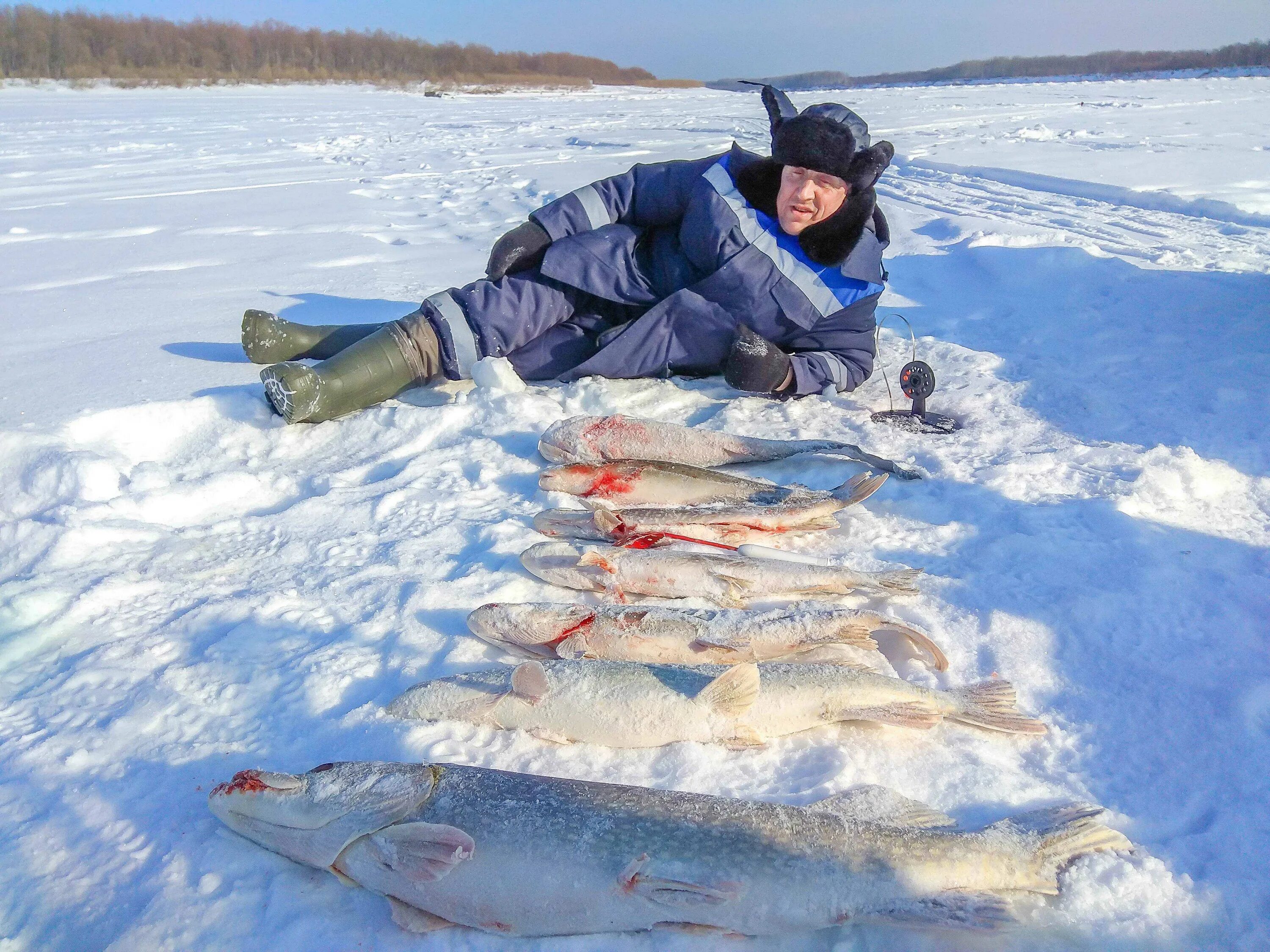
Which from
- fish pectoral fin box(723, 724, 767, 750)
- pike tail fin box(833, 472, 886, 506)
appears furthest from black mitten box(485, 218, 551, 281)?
fish pectoral fin box(723, 724, 767, 750)

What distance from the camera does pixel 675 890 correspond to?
1628 mm

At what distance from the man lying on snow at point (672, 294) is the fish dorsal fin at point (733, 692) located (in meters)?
2.09

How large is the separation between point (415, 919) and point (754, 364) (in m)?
2.83

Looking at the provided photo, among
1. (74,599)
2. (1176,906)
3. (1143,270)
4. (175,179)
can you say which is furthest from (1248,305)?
(175,179)

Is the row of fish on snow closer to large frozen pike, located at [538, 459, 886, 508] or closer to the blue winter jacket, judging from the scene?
large frozen pike, located at [538, 459, 886, 508]

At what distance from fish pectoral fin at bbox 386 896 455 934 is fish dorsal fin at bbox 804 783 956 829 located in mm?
812

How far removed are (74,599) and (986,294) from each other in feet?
17.5

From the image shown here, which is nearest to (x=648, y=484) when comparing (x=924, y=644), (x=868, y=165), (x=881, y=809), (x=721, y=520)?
(x=721, y=520)

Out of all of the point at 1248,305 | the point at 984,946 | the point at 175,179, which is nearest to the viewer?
the point at 984,946

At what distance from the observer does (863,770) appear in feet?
6.63

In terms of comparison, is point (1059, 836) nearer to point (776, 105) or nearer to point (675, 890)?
point (675, 890)

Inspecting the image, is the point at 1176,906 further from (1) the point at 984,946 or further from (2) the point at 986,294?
(2) the point at 986,294

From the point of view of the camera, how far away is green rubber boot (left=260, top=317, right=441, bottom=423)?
3.72 meters

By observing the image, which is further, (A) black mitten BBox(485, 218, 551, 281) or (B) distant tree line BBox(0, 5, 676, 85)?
(B) distant tree line BBox(0, 5, 676, 85)
